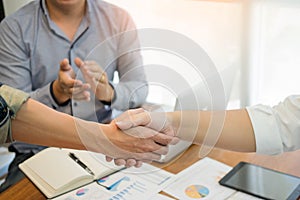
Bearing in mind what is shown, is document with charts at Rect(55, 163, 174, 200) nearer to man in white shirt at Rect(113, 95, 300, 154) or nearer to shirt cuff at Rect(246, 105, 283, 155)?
man in white shirt at Rect(113, 95, 300, 154)

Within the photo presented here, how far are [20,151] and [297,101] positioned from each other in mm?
1008

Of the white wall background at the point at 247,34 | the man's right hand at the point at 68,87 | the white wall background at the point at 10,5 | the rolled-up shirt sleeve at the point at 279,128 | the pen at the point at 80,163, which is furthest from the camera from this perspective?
the white wall background at the point at 10,5

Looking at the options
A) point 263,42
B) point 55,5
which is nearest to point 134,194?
point 55,5

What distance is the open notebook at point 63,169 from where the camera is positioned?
1.12 meters

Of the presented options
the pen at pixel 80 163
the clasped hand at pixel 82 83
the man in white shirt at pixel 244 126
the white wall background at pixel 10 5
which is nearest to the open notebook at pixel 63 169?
the pen at pixel 80 163

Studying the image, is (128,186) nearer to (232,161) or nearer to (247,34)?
(232,161)

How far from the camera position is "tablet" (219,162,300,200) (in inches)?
42.7

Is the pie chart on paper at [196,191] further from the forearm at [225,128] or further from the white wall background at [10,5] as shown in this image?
the white wall background at [10,5]

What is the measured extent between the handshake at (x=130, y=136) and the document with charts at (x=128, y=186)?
0.18 feet

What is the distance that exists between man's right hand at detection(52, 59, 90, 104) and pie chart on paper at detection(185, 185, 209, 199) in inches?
18.1

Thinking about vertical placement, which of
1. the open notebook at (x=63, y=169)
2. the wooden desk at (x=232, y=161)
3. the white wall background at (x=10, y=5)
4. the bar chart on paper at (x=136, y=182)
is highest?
the white wall background at (x=10, y=5)

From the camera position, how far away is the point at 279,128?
1.08 m

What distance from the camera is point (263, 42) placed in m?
2.10

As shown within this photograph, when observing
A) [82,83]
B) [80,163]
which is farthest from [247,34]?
[80,163]
